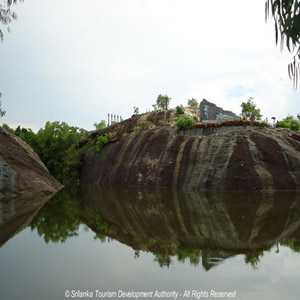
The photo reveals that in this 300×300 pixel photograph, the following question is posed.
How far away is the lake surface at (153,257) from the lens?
214 inches

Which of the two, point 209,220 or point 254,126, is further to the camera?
point 254,126

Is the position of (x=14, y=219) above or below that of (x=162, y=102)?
below

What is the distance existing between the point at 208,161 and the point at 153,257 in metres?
23.2

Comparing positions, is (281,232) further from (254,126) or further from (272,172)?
(254,126)

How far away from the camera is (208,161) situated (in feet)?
97.8

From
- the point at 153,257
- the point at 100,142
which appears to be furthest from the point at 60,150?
the point at 153,257

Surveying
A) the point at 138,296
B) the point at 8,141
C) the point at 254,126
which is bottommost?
the point at 138,296

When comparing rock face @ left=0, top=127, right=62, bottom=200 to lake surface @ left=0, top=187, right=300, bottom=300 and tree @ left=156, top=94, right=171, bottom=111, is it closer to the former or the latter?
lake surface @ left=0, top=187, right=300, bottom=300

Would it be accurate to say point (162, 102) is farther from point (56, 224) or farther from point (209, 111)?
point (56, 224)

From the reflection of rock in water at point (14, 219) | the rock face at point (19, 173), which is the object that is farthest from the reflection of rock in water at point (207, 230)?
the rock face at point (19, 173)

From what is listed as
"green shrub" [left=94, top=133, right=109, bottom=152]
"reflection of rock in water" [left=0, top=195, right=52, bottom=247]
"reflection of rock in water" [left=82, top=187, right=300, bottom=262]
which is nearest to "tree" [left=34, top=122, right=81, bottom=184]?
"green shrub" [left=94, top=133, right=109, bottom=152]

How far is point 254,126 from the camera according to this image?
1227 inches

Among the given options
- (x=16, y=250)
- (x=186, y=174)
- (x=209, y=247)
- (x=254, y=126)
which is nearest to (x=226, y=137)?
(x=254, y=126)

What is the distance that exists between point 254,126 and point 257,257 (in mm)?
25952
